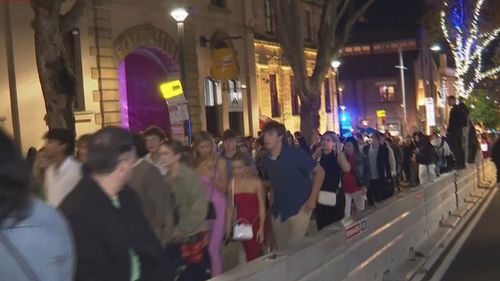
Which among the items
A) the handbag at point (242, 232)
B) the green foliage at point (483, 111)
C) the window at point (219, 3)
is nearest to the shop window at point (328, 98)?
the green foliage at point (483, 111)

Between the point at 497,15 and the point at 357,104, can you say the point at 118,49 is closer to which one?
the point at 497,15

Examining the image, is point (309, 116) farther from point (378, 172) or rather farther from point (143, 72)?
point (378, 172)

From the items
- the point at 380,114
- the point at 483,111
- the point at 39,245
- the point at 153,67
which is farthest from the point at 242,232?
the point at 380,114

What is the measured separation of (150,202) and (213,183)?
1709mm

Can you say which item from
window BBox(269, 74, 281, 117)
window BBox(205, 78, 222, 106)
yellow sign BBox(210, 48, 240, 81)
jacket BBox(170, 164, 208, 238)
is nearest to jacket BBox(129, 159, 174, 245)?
jacket BBox(170, 164, 208, 238)

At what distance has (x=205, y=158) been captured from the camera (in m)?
7.71

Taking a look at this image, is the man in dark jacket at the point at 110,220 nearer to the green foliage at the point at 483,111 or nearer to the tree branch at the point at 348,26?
the tree branch at the point at 348,26

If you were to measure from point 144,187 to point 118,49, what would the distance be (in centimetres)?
1664

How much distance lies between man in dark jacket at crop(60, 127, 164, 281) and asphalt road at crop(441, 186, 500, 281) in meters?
6.26

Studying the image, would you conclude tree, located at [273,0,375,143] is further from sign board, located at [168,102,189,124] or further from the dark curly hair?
the dark curly hair

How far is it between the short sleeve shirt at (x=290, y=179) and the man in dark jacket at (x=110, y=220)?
444cm

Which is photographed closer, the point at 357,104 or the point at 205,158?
the point at 205,158

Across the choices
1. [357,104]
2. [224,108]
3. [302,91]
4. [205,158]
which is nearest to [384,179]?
[302,91]

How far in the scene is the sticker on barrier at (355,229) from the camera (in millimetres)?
7223
